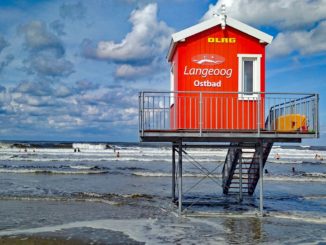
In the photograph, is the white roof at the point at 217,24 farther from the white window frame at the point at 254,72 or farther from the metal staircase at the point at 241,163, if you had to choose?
the metal staircase at the point at 241,163

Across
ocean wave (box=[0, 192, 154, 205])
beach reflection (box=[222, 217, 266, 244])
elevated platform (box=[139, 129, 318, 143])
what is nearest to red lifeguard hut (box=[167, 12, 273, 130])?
elevated platform (box=[139, 129, 318, 143])

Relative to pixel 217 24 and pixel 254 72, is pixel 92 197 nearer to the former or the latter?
pixel 254 72

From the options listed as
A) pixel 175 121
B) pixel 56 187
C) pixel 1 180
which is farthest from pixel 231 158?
pixel 1 180

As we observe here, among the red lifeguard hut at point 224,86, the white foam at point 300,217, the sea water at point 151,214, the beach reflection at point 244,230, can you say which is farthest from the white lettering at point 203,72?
the white foam at point 300,217

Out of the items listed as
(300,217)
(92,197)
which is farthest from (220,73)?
(92,197)

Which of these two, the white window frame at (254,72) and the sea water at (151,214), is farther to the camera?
the white window frame at (254,72)

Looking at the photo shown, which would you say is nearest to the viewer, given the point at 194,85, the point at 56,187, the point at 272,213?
the point at 194,85

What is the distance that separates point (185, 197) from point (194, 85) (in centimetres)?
904

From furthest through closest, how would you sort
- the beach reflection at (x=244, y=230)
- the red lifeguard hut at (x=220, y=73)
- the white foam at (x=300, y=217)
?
the white foam at (x=300, y=217) < the red lifeguard hut at (x=220, y=73) < the beach reflection at (x=244, y=230)

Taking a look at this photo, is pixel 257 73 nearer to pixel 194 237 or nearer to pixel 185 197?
pixel 194 237

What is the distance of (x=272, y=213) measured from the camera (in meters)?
18.2

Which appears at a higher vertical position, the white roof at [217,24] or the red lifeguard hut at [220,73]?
the white roof at [217,24]

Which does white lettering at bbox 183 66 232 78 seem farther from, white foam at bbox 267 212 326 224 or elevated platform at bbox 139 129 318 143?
white foam at bbox 267 212 326 224

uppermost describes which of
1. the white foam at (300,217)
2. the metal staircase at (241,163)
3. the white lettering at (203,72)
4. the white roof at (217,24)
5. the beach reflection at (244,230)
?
the white roof at (217,24)
